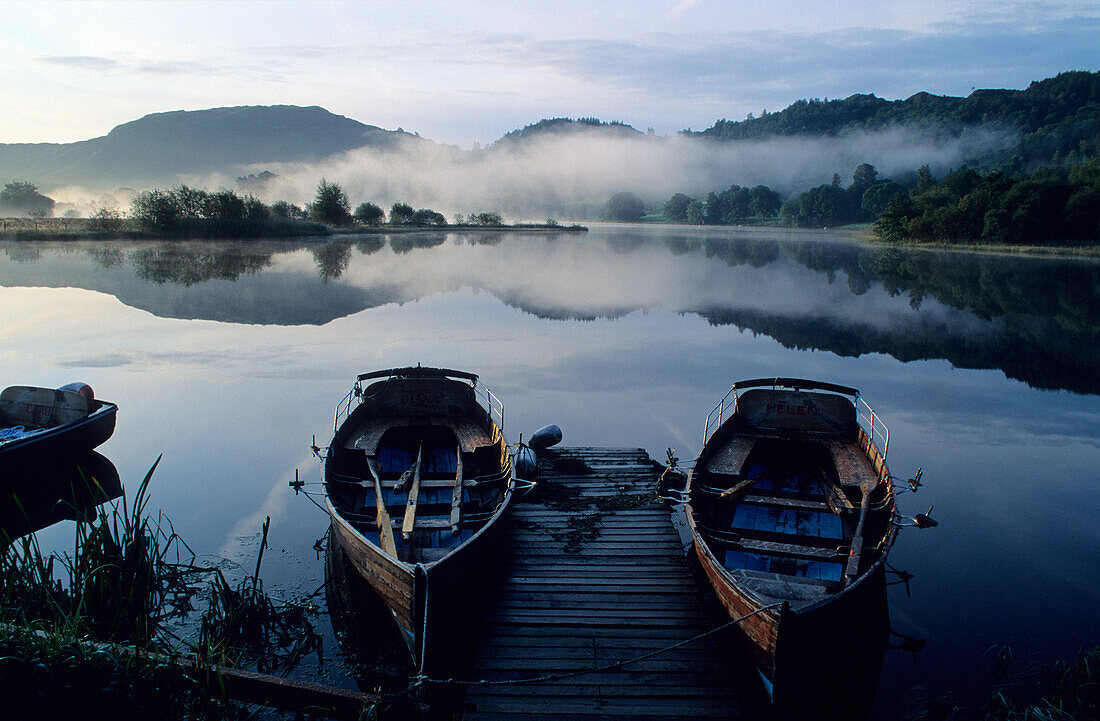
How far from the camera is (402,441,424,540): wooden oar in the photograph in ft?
33.7

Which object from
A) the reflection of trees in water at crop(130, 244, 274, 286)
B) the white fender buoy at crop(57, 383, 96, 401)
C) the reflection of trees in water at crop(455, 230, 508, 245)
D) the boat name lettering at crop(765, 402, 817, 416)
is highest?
the reflection of trees in water at crop(455, 230, 508, 245)

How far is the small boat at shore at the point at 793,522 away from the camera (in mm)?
7828

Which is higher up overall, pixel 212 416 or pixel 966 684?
pixel 212 416

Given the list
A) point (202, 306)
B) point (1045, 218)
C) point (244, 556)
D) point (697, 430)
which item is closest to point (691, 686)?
point (244, 556)

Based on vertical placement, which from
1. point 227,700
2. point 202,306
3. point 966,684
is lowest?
point 966,684

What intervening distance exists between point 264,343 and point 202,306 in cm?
1132

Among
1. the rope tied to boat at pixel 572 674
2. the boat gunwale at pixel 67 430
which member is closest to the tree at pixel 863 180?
the boat gunwale at pixel 67 430

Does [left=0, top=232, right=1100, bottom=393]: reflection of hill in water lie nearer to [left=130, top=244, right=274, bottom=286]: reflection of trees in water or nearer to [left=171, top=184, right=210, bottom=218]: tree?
[left=130, top=244, right=274, bottom=286]: reflection of trees in water

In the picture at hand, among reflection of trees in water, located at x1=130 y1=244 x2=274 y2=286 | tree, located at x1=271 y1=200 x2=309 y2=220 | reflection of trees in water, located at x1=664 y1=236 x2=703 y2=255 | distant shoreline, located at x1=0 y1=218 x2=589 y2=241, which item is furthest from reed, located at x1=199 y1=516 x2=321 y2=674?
tree, located at x1=271 y1=200 x2=309 y2=220

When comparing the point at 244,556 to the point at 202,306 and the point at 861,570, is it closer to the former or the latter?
the point at 861,570

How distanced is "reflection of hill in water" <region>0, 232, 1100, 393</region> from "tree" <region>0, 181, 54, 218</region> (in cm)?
11184

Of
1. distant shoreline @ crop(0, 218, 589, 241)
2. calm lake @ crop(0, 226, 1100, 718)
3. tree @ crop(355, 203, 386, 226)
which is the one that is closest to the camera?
calm lake @ crop(0, 226, 1100, 718)

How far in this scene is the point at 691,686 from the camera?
26.7 ft

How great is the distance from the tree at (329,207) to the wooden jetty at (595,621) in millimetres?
107302
